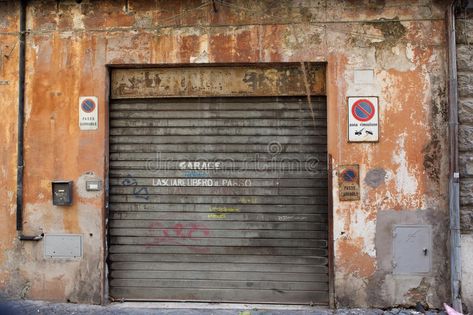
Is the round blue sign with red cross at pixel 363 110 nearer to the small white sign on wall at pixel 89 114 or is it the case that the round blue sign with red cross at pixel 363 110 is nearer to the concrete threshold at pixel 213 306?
the concrete threshold at pixel 213 306

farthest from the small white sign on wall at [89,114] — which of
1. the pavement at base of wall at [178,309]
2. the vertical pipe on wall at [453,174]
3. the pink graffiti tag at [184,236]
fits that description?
the vertical pipe on wall at [453,174]

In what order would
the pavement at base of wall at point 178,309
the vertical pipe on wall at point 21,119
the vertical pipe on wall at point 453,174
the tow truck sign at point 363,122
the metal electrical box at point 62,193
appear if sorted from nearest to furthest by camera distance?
the vertical pipe on wall at point 453,174, the pavement at base of wall at point 178,309, the tow truck sign at point 363,122, the metal electrical box at point 62,193, the vertical pipe on wall at point 21,119

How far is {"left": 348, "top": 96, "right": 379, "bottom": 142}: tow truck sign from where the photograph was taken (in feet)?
19.4

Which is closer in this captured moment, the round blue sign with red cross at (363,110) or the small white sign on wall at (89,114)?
the round blue sign with red cross at (363,110)

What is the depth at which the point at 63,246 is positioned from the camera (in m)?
6.16

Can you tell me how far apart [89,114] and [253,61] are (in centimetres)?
239

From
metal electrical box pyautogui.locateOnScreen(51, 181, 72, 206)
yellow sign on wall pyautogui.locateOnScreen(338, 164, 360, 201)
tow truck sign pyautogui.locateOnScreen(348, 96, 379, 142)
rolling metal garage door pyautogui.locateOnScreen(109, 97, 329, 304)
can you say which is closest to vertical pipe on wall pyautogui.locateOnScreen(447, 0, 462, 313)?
tow truck sign pyautogui.locateOnScreen(348, 96, 379, 142)

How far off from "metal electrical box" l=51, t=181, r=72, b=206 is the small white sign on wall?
0.82 meters

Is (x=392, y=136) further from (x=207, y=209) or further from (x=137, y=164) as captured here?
(x=137, y=164)

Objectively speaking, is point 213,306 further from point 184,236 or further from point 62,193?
point 62,193

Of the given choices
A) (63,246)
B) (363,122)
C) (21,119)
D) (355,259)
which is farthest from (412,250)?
(21,119)

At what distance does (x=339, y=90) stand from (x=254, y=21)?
149 centimetres

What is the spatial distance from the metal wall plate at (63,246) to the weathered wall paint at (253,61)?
97mm

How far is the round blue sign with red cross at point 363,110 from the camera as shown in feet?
19.4
